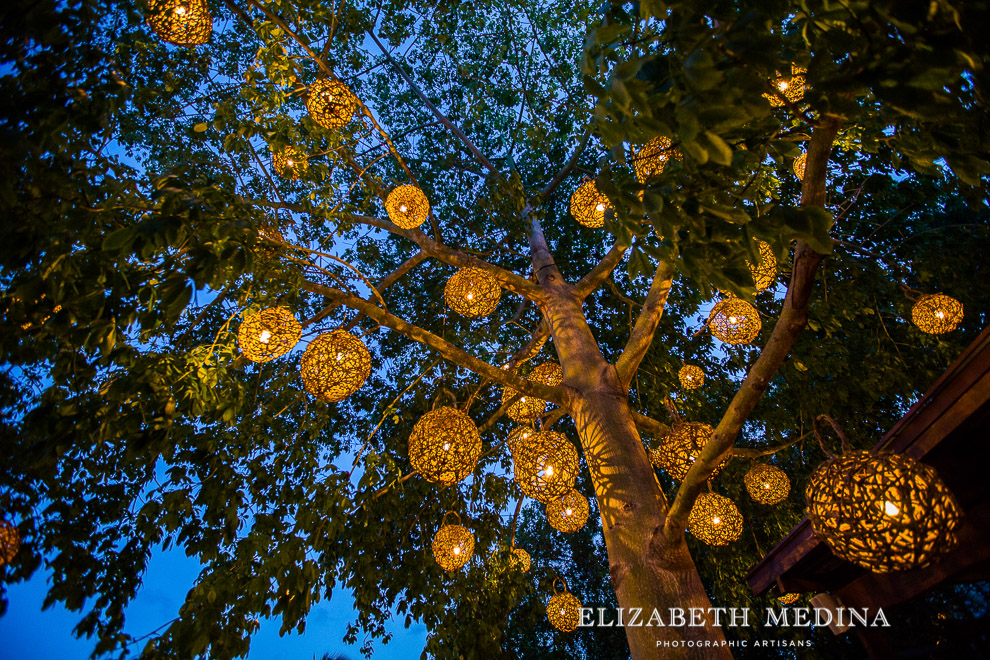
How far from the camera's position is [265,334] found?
102 inches

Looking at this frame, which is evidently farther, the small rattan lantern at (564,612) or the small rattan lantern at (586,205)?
the small rattan lantern at (564,612)

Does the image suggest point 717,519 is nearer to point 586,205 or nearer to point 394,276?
point 586,205

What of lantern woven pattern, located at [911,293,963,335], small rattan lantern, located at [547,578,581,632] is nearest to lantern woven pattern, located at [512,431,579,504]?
small rattan lantern, located at [547,578,581,632]

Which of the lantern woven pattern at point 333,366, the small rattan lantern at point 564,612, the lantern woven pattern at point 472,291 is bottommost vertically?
the small rattan lantern at point 564,612

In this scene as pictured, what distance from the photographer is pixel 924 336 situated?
4168 mm

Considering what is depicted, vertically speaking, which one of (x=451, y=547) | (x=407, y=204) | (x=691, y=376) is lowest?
(x=451, y=547)

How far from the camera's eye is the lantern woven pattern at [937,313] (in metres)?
3.58

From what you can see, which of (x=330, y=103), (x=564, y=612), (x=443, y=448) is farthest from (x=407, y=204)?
(x=564, y=612)

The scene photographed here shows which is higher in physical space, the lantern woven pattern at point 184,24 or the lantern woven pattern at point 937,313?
the lantern woven pattern at point 184,24

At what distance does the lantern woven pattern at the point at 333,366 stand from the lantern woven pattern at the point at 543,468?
39.9 inches

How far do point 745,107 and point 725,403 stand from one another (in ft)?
17.5

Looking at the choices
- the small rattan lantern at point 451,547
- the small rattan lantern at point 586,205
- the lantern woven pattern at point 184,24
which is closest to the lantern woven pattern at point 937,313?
the small rattan lantern at point 586,205

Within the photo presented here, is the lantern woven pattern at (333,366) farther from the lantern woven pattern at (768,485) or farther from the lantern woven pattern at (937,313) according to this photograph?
the lantern woven pattern at (937,313)

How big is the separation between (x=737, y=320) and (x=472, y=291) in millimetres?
1897
